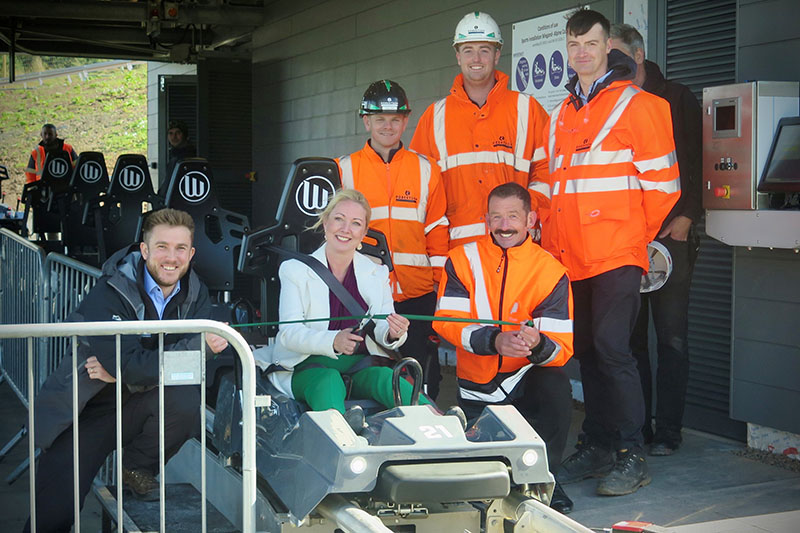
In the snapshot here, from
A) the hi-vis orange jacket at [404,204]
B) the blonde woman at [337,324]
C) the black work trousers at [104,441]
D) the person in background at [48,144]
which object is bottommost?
the black work trousers at [104,441]

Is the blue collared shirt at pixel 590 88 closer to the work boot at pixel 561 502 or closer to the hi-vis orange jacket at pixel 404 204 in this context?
the hi-vis orange jacket at pixel 404 204

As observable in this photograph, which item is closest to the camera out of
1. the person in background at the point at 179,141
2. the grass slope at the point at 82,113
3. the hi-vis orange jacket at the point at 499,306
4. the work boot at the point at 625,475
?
the hi-vis orange jacket at the point at 499,306

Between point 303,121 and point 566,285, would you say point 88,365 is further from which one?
point 303,121

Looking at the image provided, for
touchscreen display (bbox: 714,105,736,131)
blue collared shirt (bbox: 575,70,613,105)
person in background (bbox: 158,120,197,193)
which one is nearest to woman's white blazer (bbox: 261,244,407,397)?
blue collared shirt (bbox: 575,70,613,105)

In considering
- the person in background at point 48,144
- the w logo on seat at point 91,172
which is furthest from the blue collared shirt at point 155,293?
the person in background at point 48,144

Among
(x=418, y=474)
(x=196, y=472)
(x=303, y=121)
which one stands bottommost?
(x=196, y=472)

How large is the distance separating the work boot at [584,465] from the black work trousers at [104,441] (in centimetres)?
162

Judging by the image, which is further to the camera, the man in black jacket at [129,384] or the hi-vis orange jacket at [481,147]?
the hi-vis orange jacket at [481,147]

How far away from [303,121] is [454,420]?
8.32 m

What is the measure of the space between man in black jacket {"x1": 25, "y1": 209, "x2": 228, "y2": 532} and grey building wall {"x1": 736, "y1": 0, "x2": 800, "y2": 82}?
278 cm

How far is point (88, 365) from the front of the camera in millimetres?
3699

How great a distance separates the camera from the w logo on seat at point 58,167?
12.8m

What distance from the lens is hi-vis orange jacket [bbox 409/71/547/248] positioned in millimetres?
5066

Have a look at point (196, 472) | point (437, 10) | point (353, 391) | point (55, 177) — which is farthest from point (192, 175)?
point (55, 177)
